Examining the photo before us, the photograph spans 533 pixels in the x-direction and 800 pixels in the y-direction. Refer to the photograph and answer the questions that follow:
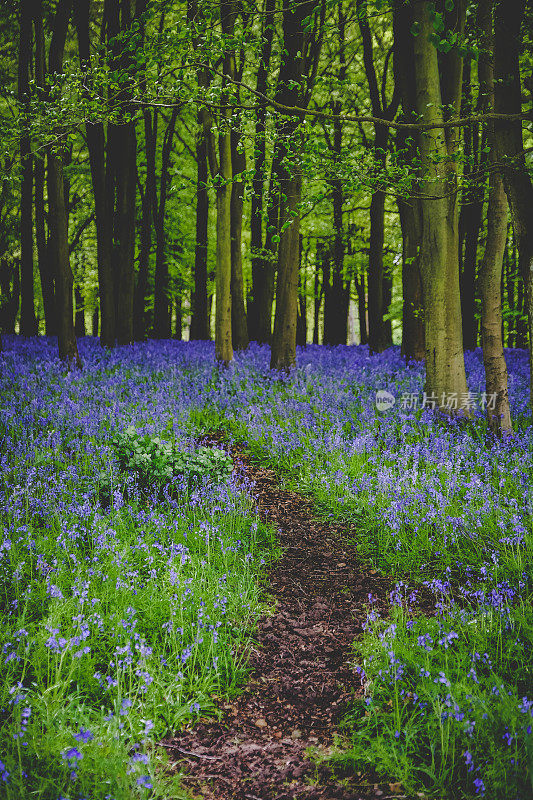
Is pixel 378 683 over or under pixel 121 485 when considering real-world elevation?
under

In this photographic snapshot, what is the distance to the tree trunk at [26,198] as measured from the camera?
1420 cm

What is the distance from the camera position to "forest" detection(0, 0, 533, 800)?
2.46 meters

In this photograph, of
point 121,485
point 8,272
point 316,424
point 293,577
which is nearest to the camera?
point 293,577

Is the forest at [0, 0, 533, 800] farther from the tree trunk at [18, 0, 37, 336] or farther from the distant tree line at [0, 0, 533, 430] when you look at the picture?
the tree trunk at [18, 0, 37, 336]

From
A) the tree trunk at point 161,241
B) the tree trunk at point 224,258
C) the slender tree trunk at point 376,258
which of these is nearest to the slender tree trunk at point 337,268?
the slender tree trunk at point 376,258

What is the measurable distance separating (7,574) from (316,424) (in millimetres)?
5278

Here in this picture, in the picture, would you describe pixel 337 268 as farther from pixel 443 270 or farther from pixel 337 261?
pixel 443 270

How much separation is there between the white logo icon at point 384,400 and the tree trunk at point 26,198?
1202 centimetres

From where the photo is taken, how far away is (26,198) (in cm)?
1734

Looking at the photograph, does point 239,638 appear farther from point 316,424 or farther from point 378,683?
point 316,424

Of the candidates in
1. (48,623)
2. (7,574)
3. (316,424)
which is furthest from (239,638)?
(316,424)

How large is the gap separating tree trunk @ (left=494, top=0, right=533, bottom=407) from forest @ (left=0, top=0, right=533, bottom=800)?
0.03 meters

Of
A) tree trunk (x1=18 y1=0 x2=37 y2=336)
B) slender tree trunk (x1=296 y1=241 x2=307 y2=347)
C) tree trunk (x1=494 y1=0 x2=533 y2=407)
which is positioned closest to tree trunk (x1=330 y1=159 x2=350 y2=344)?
slender tree trunk (x1=296 y1=241 x2=307 y2=347)

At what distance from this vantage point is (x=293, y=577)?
4383 mm
